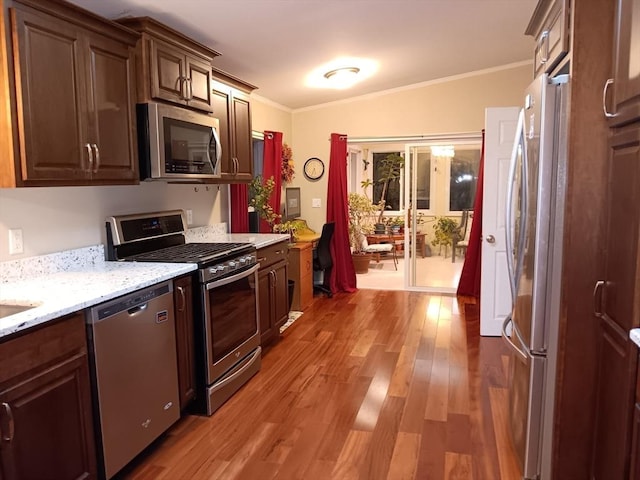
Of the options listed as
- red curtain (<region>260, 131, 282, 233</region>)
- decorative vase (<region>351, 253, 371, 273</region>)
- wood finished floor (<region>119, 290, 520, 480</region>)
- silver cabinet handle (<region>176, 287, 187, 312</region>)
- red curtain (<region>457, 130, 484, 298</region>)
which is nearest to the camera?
wood finished floor (<region>119, 290, 520, 480</region>)

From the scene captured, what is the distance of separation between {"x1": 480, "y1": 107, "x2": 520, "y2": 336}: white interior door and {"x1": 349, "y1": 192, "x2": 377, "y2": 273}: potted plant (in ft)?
9.37

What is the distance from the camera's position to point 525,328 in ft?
Answer: 7.09

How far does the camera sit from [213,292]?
2.84 m

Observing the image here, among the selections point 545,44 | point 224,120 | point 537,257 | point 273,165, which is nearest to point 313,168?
point 273,165

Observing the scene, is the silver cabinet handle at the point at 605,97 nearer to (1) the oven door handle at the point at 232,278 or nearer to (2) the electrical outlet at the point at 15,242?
(1) the oven door handle at the point at 232,278

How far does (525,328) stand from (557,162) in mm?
763

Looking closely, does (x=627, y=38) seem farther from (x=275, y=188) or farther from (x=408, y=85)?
(x=408, y=85)

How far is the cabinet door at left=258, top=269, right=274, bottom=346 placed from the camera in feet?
12.3

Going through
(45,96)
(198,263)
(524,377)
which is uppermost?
(45,96)

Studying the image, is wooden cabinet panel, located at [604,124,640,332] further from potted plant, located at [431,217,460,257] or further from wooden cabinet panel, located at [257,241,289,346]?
potted plant, located at [431,217,460,257]

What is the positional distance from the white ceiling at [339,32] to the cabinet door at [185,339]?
1.59 metres

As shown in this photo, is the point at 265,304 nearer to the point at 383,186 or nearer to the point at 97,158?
the point at 97,158

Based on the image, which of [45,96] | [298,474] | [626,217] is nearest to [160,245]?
→ [45,96]

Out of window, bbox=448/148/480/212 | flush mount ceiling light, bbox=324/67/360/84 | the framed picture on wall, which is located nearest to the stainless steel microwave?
flush mount ceiling light, bbox=324/67/360/84
